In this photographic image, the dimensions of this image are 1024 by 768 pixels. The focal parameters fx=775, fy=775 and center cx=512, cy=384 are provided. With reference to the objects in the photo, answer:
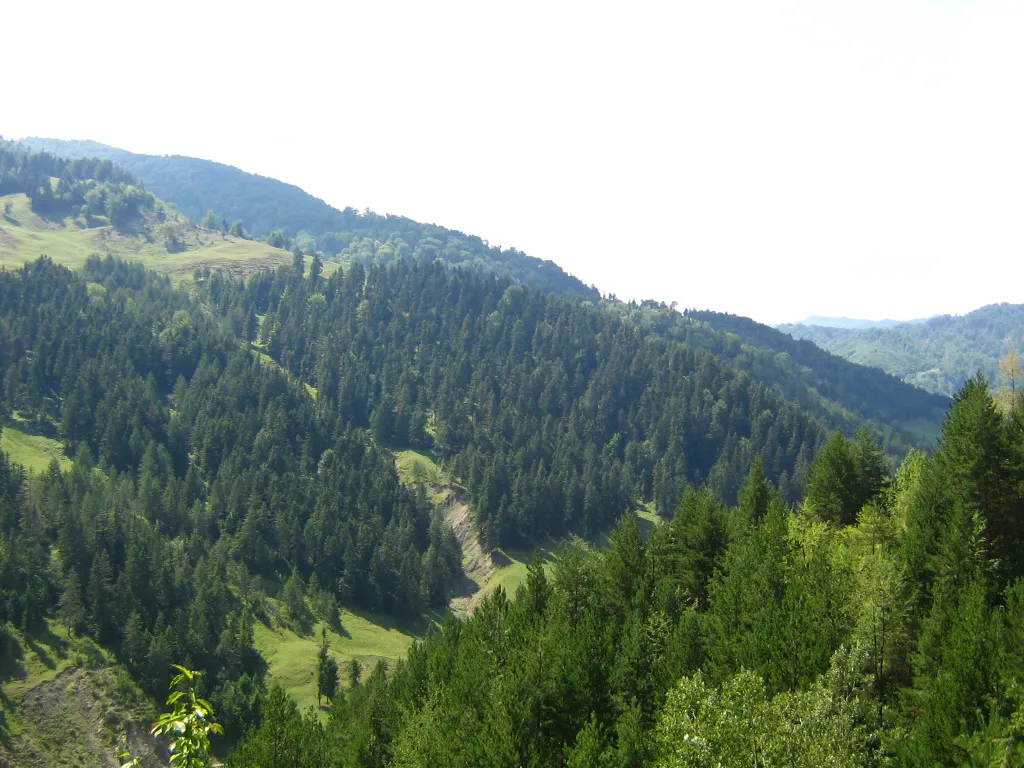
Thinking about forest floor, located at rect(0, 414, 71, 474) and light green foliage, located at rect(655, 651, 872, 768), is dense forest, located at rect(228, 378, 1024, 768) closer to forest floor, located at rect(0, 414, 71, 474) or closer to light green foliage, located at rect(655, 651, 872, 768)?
light green foliage, located at rect(655, 651, 872, 768)

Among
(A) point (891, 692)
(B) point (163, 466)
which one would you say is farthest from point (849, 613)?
(B) point (163, 466)

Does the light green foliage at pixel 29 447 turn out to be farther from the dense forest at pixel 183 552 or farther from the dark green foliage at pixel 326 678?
the dark green foliage at pixel 326 678

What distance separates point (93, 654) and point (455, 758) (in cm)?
8684

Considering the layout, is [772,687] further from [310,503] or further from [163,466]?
[163,466]

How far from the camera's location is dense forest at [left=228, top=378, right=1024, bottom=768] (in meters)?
35.0

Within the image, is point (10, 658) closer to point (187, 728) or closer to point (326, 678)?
point (326, 678)

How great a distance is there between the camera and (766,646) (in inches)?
1720

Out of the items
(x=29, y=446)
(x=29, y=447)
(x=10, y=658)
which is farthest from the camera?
(x=29, y=446)

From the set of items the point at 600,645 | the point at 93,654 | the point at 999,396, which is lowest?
the point at 93,654

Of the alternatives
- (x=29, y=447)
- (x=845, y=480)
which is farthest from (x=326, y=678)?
(x=29, y=447)

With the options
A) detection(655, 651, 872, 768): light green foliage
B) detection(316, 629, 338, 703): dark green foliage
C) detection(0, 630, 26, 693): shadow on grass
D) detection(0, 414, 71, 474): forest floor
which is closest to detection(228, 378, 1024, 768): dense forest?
detection(655, 651, 872, 768): light green foliage

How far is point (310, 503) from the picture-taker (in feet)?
634

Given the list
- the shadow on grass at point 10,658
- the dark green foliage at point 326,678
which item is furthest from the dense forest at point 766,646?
the shadow on grass at point 10,658

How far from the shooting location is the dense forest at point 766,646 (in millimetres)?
35000
